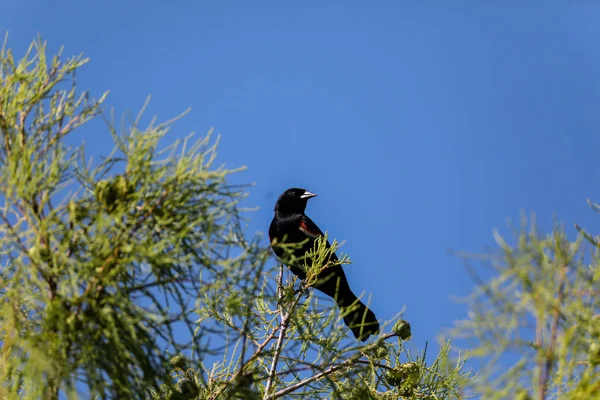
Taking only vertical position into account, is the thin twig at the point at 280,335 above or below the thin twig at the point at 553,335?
above

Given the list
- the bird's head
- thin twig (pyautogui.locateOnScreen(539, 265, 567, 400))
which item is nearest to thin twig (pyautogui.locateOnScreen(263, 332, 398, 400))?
thin twig (pyautogui.locateOnScreen(539, 265, 567, 400))

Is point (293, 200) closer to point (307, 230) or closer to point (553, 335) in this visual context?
point (307, 230)

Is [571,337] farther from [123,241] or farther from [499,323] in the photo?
[123,241]

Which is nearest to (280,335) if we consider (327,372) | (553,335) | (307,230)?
(327,372)

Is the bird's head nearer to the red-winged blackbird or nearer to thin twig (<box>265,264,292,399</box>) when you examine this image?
the red-winged blackbird

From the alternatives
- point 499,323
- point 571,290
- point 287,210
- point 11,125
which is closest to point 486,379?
point 499,323

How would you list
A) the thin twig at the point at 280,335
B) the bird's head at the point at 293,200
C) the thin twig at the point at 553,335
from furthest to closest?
the bird's head at the point at 293,200, the thin twig at the point at 280,335, the thin twig at the point at 553,335

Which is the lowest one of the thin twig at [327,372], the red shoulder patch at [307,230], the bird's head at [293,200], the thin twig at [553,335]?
the thin twig at [553,335]

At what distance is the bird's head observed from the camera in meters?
5.94

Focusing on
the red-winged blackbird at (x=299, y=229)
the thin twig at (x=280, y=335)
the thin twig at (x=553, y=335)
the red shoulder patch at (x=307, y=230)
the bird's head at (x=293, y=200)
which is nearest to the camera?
the thin twig at (x=553, y=335)

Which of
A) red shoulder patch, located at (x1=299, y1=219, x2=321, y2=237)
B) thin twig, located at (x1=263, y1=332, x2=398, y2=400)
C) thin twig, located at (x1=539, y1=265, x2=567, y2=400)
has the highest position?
red shoulder patch, located at (x1=299, y1=219, x2=321, y2=237)

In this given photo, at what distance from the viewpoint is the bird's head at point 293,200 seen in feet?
19.5

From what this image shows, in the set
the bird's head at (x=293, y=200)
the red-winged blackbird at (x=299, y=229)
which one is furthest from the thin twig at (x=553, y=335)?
the bird's head at (x=293, y=200)

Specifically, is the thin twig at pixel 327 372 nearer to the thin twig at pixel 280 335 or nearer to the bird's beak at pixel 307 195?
the thin twig at pixel 280 335
